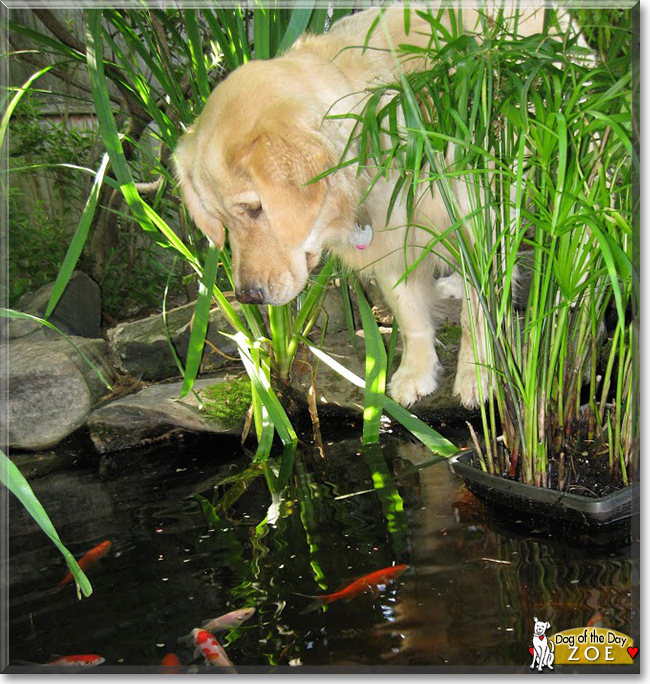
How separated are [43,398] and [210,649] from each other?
5.41 ft

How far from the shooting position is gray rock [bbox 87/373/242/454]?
233 centimetres

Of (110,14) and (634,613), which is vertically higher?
(110,14)

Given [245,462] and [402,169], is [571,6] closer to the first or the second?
[402,169]

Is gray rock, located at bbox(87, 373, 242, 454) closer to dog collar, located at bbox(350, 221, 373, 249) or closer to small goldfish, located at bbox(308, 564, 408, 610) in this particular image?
dog collar, located at bbox(350, 221, 373, 249)

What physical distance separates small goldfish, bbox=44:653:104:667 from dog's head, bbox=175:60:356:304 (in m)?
0.92

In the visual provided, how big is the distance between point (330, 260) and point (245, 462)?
2.19 ft

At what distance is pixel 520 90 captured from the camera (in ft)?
3.66

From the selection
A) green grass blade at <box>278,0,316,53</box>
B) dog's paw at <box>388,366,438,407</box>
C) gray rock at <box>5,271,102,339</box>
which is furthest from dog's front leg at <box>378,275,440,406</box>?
gray rock at <box>5,271,102,339</box>

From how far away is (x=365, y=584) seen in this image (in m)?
1.26

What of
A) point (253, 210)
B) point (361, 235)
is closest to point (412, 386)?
point (361, 235)

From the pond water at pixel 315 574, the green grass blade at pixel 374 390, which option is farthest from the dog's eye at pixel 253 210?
the pond water at pixel 315 574

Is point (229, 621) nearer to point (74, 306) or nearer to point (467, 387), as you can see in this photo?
point (467, 387)

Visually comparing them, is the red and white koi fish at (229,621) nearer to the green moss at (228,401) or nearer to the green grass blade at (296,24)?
the green moss at (228,401)

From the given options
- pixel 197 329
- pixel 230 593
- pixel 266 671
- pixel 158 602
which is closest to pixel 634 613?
pixel 266 671
